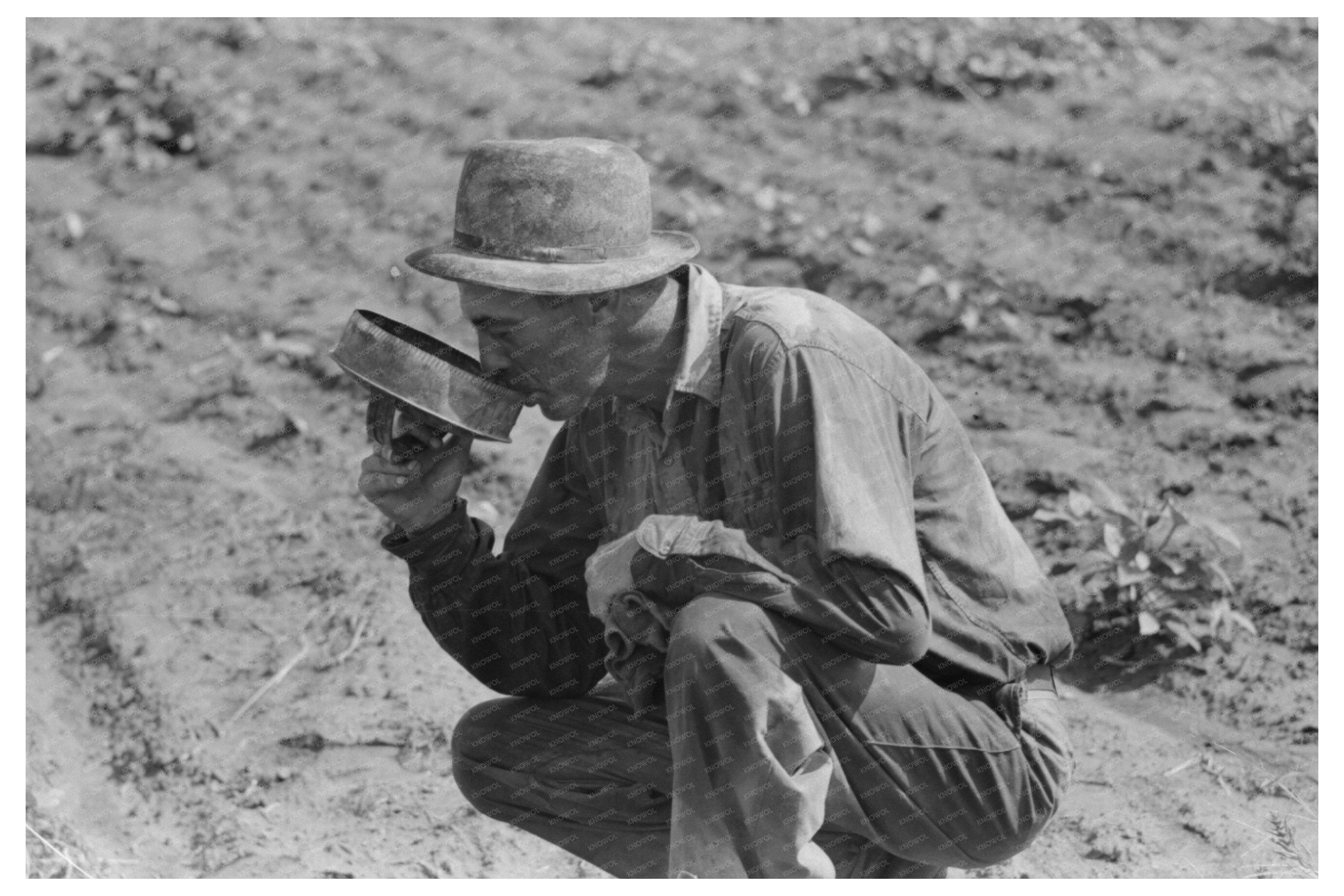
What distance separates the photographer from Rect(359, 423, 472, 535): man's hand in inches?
117

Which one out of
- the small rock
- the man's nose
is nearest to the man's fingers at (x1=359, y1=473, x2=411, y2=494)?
the man's nose

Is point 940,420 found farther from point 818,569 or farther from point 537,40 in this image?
point 537,40

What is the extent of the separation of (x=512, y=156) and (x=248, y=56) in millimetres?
5810

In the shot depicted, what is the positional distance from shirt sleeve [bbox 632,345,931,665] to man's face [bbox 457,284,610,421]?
11.3 inches

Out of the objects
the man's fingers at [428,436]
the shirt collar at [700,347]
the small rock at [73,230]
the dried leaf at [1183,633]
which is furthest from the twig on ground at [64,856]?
the small rock at [73,230]

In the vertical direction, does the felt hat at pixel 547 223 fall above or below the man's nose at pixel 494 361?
above

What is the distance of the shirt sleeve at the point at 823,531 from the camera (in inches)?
104

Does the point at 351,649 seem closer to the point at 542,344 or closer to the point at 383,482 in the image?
the point at 383,482

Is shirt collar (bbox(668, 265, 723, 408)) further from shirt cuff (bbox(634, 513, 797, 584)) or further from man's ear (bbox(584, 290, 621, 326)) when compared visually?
shirt cuff (bbox(634, 513, 797, 584))

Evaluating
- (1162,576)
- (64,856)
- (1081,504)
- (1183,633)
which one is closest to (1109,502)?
(1081,504)

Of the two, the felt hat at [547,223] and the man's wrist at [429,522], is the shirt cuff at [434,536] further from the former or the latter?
the felt hat at [547,223]

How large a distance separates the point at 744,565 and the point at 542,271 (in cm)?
A: 59

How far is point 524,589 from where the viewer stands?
10.7ft

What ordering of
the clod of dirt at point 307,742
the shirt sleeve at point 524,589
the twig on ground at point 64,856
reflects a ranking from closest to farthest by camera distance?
the shirt sleeve at point 524,589
the twig on ground at point 64,856
the clod of dirt at point 307,742
